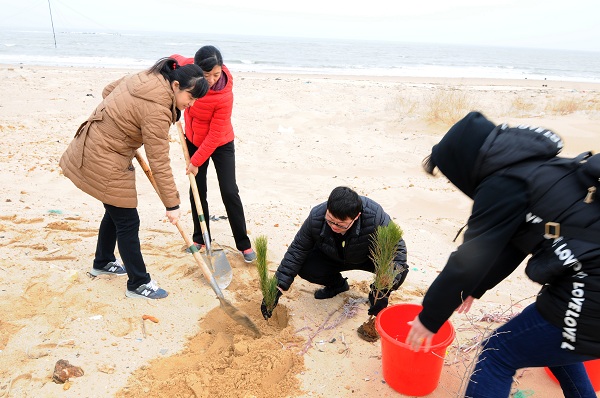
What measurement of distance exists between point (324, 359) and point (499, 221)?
1.59 m

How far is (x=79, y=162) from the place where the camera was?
2.96 metres

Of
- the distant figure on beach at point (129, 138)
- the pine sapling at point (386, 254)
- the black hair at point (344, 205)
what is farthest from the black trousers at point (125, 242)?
the pine sapling at point (386, 254)

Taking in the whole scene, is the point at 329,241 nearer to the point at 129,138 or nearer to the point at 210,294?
the point at 210,294

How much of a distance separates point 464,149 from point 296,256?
1.63 metres

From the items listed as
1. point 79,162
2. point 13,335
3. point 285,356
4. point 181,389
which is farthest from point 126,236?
point 285,356

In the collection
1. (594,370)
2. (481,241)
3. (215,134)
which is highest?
(481,241)

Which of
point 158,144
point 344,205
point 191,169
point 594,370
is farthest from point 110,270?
point 594,370

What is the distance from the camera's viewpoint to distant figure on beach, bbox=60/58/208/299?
2.79 metres

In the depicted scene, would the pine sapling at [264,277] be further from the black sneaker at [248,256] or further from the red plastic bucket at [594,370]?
the red plastic bucket at [594,370]

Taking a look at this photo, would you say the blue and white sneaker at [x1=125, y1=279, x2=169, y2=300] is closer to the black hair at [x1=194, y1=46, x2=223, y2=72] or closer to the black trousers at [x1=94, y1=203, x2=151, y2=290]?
the black trousers at [x1=94, y1=203, x2=151, y2=290]

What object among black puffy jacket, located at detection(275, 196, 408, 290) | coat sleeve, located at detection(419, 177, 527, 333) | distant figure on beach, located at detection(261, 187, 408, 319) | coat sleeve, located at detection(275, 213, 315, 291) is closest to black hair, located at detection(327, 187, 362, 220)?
distant figure on beach, located at detection(261, 187, 408, 319)

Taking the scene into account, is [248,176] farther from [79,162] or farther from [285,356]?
[285,356]

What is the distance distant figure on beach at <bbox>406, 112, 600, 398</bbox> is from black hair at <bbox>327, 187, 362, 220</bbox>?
0.90 m

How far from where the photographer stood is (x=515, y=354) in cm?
183
